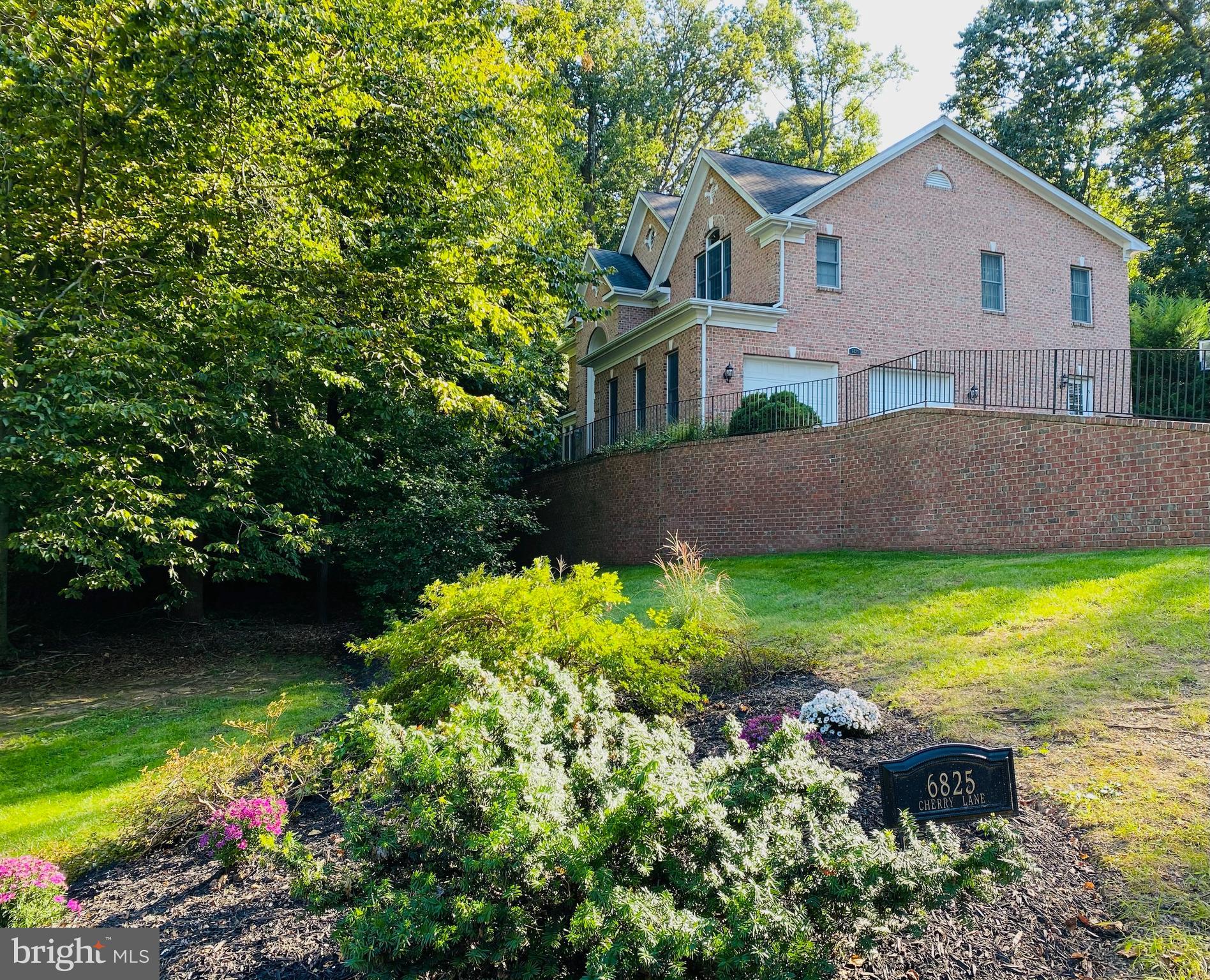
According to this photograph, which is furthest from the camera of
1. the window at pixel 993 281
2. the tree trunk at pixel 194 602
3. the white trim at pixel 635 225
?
the white trim at pixel 635 225

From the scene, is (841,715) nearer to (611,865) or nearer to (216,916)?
(611,865)

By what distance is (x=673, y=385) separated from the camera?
19297 mm

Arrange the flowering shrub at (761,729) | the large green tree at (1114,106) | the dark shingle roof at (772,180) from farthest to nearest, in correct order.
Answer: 1. the large green tree at (1114,106)
2. the dark shingle roof at (772,180)
3. the flowering shrub at (761,729)

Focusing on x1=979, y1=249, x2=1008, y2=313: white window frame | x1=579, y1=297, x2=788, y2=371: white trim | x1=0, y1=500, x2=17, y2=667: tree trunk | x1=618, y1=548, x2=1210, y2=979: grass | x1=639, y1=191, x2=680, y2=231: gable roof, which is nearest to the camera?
x1=618, y1=548, x2=1210, y2=979: grass

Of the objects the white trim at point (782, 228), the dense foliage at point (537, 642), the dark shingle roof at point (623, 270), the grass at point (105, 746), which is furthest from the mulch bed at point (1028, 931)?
the dark shingle roof at point (623, 270)

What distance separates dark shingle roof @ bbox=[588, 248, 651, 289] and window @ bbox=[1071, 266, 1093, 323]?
1167cm

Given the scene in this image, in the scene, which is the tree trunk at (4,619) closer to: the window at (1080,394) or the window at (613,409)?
the window at (613,409)

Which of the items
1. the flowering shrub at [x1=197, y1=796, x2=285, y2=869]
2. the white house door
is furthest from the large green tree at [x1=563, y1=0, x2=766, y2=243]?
the flowering shrub at [x1=197, y1=796, x2=285, y2=869]

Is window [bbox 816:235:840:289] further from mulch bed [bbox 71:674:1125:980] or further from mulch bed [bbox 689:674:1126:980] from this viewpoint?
mulch bed [bbox 689:674:1126:980]

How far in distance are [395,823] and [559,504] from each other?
18228 mm

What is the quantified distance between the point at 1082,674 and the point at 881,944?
3345 mm

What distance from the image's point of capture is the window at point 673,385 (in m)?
18.8

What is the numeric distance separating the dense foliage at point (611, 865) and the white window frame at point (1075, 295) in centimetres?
2175

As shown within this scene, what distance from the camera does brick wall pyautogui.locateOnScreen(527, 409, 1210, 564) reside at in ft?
30.1
